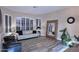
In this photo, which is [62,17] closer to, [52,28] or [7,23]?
[52,28]

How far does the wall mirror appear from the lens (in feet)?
5.73

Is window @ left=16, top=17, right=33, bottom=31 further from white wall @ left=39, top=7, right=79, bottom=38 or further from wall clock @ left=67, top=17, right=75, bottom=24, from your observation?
wall clock @ left=67, top=17, right=75, bottom=24

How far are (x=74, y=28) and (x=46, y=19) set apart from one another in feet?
1.40

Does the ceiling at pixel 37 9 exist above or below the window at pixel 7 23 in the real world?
above

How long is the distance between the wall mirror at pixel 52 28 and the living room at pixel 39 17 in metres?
0.03

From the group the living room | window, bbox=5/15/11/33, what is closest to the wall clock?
the living room

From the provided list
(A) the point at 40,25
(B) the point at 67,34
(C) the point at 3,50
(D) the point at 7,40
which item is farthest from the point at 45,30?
(C) the point at 3,50

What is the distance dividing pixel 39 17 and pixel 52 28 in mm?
255

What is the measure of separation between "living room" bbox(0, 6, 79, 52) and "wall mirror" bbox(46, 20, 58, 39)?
0.10 feet

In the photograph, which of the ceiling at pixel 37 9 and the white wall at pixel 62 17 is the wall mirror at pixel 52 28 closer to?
the white wall at pixel 62 17

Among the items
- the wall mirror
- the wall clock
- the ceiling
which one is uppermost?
the ceiling

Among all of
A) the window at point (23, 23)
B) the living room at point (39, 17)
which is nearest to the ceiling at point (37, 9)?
the living room at point (39, 17)

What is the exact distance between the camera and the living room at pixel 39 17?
5.51ft
